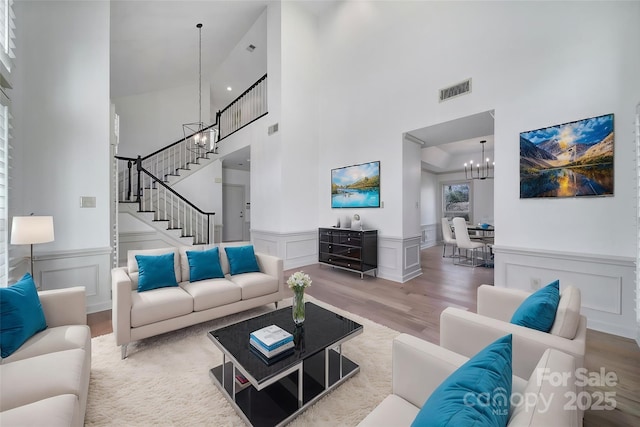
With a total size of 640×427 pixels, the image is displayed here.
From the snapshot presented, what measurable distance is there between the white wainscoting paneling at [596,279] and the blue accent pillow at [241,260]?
3.46 meters

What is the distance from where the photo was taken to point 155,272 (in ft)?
8.89

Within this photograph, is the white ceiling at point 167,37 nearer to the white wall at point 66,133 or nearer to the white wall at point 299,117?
the white wall at point 299,117

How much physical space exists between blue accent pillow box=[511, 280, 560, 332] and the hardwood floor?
801 millimetres

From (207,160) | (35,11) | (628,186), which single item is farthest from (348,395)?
(207,160)

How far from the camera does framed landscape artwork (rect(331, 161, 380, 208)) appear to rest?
4.98 m

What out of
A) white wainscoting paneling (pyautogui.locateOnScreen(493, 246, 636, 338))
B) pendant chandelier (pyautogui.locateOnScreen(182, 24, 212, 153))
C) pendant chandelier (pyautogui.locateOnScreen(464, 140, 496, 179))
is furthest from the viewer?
pendant chandelier (pyautogui.locateOnScreen(464, 140, 496, 179))

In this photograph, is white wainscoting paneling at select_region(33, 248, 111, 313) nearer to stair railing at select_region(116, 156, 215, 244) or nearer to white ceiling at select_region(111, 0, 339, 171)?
stair railing at select_region(116, 156, 215, 244)

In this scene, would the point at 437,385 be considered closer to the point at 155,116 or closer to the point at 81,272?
the point at 81,272

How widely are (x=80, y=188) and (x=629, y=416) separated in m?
5.54

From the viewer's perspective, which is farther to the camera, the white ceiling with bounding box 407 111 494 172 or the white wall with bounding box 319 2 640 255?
the white ceiling with bounding box 407 111 494 172

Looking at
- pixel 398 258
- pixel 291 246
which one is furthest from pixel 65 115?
pixel 398 258

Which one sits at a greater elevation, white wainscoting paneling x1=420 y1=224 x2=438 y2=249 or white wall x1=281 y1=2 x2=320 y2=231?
white wall x1=281 y1=2 x2=320 y2=231

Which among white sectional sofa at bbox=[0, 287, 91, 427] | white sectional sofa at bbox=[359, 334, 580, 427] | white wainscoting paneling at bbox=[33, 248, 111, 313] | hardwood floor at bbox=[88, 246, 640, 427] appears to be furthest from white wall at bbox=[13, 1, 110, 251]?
white sectional sofa at bbox=[359, 334, 580, 427]

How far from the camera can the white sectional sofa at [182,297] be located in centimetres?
229
